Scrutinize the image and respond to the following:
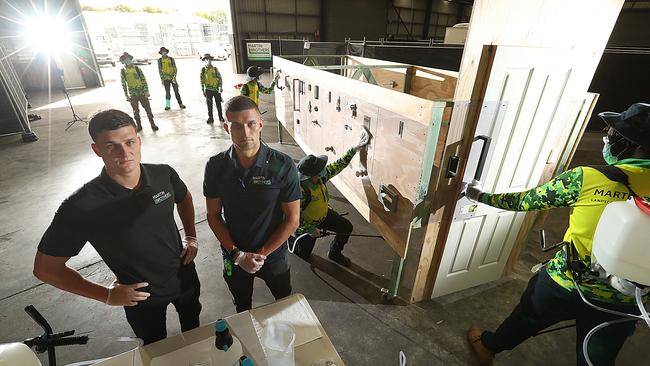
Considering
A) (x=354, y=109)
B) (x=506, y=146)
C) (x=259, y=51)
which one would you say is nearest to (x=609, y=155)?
(x=506, y=146)

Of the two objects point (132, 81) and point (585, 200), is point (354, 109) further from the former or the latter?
point (132, 81)

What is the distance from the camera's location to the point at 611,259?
1247mm

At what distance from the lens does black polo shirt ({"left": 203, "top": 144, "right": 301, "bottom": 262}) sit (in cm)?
172

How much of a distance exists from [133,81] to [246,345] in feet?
24.6

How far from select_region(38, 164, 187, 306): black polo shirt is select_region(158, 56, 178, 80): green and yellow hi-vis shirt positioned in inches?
330

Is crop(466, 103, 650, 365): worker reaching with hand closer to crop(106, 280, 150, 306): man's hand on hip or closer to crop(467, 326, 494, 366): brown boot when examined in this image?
crop(467, 326, 494, 366): brown boot

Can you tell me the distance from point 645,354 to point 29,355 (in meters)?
3.97

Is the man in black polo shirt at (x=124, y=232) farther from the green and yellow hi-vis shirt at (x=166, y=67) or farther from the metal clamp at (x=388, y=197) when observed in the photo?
the green and yellow hi-vis shirt at (x=166, y=67)

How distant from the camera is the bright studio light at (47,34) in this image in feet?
36.5

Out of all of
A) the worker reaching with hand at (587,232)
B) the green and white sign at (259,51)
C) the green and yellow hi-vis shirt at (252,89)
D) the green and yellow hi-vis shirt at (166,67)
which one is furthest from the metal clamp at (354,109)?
the green and white sign at (259,51)

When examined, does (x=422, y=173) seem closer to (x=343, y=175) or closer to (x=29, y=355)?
(x=343, y=175)

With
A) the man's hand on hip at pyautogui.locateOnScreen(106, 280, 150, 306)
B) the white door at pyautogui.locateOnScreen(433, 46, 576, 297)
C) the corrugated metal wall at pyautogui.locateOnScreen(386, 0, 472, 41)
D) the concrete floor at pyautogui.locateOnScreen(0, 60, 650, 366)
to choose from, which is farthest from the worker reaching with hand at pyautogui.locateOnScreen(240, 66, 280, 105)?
the corrugated metal wall at pyautogui.locateOnScreen(386, 0, 472, 41)

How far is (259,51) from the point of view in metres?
14.8

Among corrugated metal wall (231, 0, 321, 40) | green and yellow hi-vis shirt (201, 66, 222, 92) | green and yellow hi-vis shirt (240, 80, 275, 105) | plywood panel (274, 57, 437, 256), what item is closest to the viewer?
plywood panel (274, 57, 437, 256)
